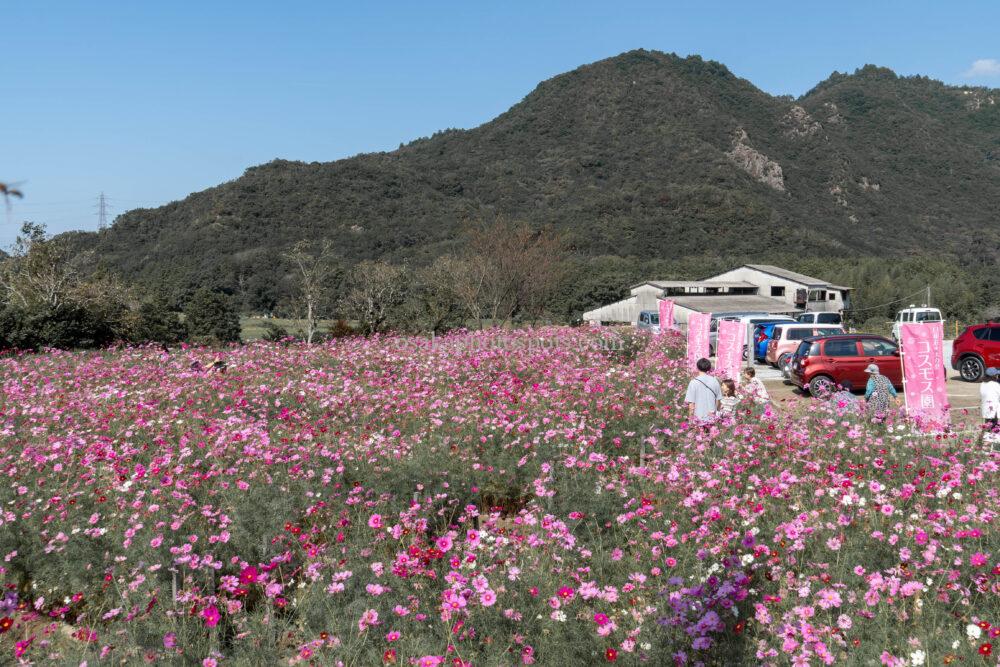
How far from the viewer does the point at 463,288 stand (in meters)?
37.9

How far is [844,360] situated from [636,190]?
90.2 m

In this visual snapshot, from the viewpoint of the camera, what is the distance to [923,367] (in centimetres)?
1033

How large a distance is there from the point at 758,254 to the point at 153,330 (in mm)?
70799

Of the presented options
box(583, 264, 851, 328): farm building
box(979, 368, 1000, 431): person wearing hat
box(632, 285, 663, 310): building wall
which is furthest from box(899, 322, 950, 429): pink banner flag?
box(632, 285, 663, 310): building wall

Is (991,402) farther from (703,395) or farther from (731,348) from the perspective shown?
(731,348)

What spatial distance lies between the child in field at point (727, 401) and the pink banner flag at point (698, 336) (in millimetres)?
5539

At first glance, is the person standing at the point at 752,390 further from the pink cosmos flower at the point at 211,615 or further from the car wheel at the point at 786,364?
the pink cosmos flower at the point at 211,615

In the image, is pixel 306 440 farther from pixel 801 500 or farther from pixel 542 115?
pixel 542 115

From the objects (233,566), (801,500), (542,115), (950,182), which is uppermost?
(542,115)

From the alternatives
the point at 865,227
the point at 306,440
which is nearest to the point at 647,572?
the point at 306,440

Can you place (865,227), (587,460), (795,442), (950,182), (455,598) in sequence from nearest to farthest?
(455,598) → (587,460) → (795,442) → (865,227) → (950,182)

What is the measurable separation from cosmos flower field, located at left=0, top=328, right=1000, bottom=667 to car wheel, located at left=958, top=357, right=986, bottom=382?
11.9 metres

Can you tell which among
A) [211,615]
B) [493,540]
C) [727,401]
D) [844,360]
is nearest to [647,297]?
[844,360]

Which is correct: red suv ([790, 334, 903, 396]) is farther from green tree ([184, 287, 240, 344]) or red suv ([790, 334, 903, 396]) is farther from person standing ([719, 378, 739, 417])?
green tree ([184, 287, 240, 344])
